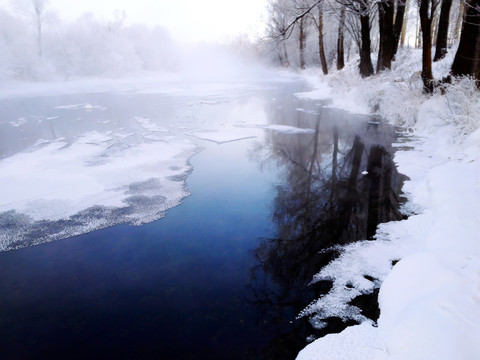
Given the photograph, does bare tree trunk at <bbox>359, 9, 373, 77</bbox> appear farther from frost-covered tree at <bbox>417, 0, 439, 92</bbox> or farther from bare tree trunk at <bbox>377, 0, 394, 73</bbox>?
frost-covered tree at <bbox>417, 0, 439, 92</bbox>

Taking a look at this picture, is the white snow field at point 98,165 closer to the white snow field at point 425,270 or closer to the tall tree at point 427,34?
the white snow field at point 425,270

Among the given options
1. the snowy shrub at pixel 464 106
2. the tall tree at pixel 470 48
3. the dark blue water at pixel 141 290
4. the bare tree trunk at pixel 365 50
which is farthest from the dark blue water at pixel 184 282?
the bare tree trunk at pixel 365 50

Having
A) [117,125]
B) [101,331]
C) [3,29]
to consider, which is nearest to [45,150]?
[117,125]

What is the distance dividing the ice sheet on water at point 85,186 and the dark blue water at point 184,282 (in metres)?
0.38

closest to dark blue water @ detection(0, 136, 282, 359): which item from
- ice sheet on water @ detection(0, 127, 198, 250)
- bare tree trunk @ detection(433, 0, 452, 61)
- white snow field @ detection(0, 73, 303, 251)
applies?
ice sheet on water @ detection(0, 127, 198, 250)

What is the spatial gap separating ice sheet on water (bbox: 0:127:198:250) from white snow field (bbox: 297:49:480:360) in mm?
3328

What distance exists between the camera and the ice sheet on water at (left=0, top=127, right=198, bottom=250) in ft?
17.5

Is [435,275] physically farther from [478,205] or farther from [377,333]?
[478,205]

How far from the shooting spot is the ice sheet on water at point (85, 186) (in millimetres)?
5340

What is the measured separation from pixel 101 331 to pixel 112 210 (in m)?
2.81

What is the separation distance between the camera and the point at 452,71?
9.62m

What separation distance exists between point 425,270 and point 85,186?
5964 mm

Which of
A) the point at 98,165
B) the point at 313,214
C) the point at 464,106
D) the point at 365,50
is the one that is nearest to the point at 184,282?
the point at 313,214

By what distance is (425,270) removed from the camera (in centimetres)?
339
